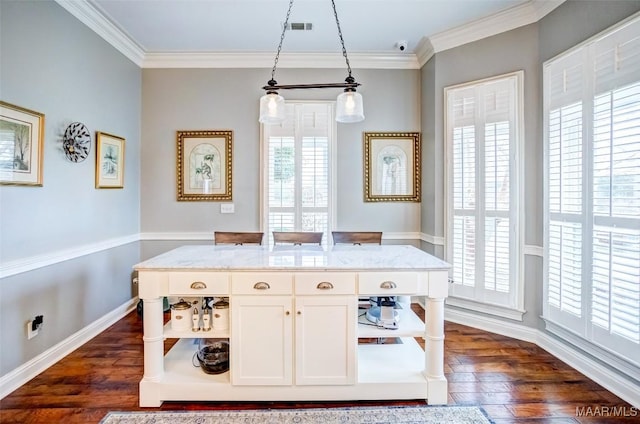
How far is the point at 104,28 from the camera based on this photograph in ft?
10.4

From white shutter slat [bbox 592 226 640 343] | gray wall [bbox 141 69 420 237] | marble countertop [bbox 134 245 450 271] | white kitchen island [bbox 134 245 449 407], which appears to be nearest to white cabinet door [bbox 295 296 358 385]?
white kitchen island [bbox 134 245 449 407]

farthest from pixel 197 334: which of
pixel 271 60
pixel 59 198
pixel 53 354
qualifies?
pixel 271 60

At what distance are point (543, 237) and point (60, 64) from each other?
4.22 metres

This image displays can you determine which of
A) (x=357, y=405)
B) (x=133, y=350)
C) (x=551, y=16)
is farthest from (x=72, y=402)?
(x=551, y=16)

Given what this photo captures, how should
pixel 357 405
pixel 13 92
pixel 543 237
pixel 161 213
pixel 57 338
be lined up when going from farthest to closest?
pixel 161 213
pixel 543 237
pixel 57 338
pixel 13 92
pixel 357 405

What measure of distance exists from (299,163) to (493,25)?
238cm

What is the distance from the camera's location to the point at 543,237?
2.86 meters

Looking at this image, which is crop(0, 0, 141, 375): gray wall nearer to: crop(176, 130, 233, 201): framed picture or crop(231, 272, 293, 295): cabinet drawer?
crop(176, 130, 233, 201): framed picture

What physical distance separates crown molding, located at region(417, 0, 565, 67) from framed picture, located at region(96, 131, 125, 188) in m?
3.41

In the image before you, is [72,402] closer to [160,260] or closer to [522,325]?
[160,260]

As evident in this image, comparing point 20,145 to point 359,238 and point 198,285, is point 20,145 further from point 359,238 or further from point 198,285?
point 359,238

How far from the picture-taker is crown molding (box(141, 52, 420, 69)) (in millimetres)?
3889

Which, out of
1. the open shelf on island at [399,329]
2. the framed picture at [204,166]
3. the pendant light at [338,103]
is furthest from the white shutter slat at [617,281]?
the framed picture at [204,166]

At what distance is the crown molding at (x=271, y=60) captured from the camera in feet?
12.8
